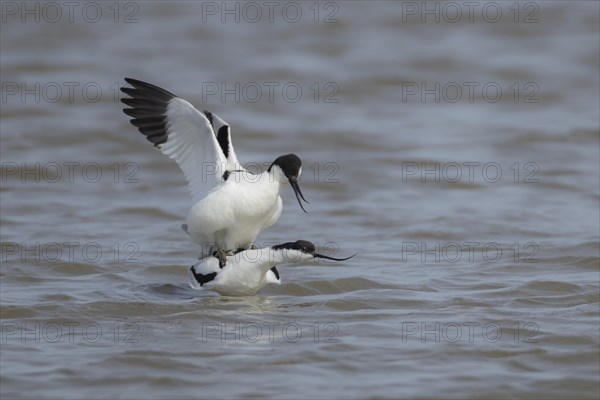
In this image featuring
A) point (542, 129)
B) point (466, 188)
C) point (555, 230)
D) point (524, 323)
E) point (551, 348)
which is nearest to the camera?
point (551, 348)

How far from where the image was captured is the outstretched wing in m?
8.97

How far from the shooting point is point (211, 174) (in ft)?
29.9

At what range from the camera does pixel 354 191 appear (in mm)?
12773

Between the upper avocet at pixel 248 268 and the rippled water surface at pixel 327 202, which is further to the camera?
the upper avocet at pixel 248 268

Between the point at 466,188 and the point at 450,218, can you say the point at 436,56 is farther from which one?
the point at 450,218

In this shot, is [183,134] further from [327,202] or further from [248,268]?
[327,202]

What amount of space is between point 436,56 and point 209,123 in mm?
9632

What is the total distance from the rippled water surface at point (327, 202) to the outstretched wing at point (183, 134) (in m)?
0.93

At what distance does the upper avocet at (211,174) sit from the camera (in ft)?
29.0

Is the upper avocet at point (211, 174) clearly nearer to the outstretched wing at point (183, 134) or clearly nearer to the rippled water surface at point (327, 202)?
the outstretched wing at point (183, 134)

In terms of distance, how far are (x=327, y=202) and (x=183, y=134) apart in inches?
141

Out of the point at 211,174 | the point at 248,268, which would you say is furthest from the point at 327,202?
the point at 248,268

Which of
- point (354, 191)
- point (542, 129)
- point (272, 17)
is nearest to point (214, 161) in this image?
point (354, 191)

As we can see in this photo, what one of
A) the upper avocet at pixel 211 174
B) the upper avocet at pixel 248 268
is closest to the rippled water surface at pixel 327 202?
the upper avocet at pixel 248 268
